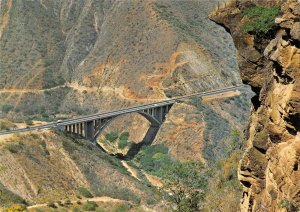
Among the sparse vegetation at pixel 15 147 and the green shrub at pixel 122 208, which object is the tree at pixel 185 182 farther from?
the sparse vegetation at pixel 15 147

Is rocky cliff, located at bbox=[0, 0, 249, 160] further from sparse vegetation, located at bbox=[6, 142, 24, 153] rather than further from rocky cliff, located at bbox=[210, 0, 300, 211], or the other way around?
rocky cliff, located at bbox=[210, 0, 300, 211]

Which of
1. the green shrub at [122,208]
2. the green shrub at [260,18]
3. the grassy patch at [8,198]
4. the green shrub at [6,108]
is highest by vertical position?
the green shrub at [260,18]

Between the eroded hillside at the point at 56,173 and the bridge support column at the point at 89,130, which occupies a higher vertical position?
the bridge support column at the point at 89,130

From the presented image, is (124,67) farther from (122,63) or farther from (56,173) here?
(56,173)

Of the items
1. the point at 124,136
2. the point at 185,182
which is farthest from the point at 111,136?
the point at 185,182

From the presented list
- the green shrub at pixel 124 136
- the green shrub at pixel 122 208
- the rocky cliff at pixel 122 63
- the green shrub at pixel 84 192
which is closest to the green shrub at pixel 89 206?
the green shrub at pixel 122 208

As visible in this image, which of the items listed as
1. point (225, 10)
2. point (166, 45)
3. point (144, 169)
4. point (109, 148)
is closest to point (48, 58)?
point (166, 45)

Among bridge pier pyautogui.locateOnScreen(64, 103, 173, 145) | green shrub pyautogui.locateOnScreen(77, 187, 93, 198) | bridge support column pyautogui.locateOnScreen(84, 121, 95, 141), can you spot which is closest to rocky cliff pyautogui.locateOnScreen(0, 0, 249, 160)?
bridge pier pyautogui.locateOnScreen(64, 103, 173, 145)
